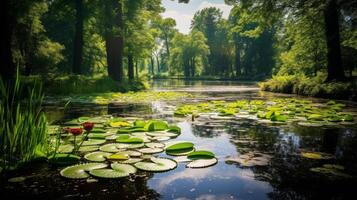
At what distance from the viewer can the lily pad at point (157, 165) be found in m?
3.42

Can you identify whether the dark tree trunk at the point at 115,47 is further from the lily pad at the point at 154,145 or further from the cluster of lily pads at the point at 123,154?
the lily pad at the point at 154,145

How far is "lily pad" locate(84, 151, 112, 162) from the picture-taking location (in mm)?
3735

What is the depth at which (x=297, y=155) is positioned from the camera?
4129mm

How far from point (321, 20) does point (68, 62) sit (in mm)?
22335

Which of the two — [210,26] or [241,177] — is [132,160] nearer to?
[241,177]

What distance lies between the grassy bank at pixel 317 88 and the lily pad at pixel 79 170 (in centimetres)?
1182

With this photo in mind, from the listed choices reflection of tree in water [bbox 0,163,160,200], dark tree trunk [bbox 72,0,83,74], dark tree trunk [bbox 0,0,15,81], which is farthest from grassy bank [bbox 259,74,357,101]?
dark tree trunk [bbox 72,0,83,74]

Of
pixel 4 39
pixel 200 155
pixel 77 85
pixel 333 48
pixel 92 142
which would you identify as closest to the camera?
pixel 200 155

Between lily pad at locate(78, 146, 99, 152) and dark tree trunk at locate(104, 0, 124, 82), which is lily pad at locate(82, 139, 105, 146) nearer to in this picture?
lily pad at locate(78, 146, 99, 152)

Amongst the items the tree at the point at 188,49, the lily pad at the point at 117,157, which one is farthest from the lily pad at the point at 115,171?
the tree at the point at 188,49

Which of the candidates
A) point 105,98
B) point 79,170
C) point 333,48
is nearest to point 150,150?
point 79,170

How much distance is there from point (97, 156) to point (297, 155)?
2.77 metres

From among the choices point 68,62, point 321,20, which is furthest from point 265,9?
point 68,62

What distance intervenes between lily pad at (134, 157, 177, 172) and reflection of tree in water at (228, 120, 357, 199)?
1006mm
